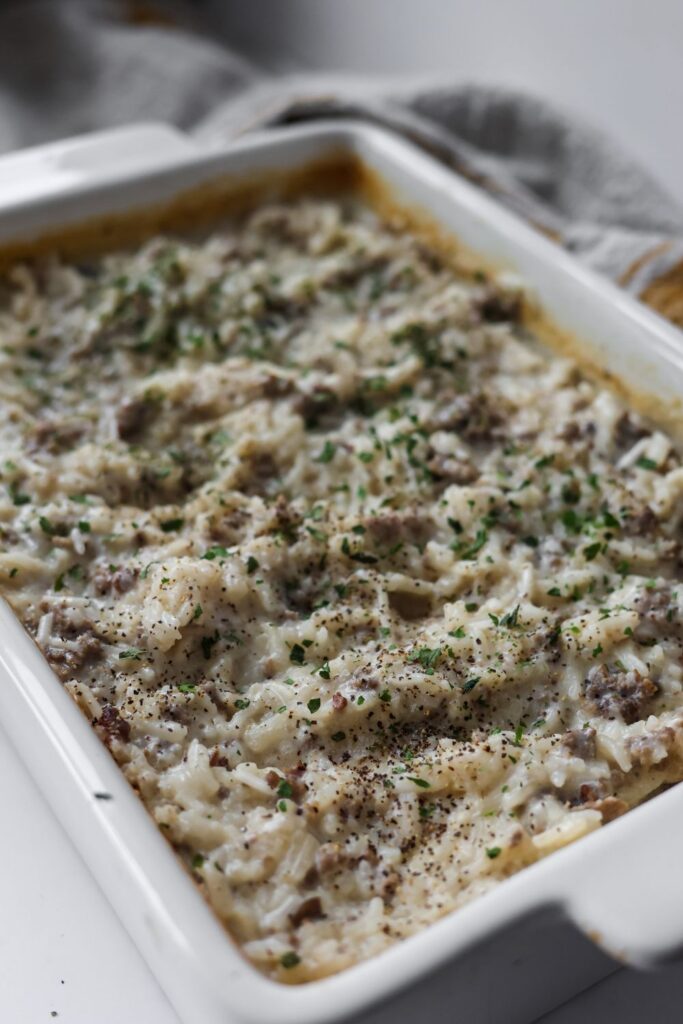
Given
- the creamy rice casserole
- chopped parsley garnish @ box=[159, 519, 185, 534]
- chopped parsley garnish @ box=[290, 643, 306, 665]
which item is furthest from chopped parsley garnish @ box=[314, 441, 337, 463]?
chopped parsley garnish @ box=[290, 643, 306, 665]

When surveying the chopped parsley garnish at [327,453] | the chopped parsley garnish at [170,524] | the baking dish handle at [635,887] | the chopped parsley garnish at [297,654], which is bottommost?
the chopped parsley garnish at [170,524]

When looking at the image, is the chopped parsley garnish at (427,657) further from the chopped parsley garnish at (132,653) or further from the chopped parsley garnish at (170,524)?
the chopped parsley garnish at (170,524)

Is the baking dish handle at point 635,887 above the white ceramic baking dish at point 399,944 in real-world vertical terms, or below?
above

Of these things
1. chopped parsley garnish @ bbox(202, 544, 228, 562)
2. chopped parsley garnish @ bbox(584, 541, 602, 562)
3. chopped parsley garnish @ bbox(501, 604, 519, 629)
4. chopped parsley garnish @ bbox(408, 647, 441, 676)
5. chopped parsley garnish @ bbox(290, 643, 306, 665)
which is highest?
chopped parsley garnish @ bbox(584, 541, 602, 562)

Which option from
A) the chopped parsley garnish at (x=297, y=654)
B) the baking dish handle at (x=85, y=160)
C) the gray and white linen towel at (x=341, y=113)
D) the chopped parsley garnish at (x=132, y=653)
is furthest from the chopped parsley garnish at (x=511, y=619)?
the baking dish handle at (x=85, y=160)

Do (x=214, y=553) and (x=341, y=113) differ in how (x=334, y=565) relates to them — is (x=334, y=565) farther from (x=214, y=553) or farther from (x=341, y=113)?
(x=341, y=113)

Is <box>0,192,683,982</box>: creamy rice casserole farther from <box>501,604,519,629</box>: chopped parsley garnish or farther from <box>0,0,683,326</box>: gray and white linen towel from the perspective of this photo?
<box>0,0,683,326</box>: gray and white linen towel

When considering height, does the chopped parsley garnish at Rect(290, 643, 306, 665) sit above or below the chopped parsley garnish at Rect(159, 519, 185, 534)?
above
